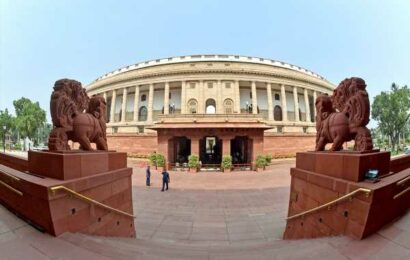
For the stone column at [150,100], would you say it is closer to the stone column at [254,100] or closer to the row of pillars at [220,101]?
the row of pillars at [220,101]

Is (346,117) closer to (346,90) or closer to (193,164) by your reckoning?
(346,90)

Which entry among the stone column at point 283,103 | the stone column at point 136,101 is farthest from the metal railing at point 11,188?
the stone column at point 283,103

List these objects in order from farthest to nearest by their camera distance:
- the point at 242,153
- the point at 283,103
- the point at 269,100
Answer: the point at 283,103 < the point at 269,100 < the point at 242,153

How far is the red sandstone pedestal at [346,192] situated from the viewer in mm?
3549

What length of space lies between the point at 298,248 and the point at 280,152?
2620cm

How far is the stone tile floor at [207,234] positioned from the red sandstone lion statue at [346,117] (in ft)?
5.67

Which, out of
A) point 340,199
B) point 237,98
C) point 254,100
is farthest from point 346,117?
point 254,100

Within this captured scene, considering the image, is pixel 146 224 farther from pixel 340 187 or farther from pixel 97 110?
pixel 340 187

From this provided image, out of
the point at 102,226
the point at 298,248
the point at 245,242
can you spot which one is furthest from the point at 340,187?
the point at 102,226

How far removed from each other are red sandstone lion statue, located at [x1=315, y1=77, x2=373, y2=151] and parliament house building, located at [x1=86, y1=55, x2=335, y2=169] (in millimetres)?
22742

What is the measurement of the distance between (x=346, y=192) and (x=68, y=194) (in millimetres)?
5119

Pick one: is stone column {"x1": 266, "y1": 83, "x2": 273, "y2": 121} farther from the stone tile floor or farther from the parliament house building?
the stone tile floor

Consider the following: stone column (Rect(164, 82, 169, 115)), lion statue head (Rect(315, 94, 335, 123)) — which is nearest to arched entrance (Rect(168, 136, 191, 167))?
stone column (Rect(164, 82, 169, 115))

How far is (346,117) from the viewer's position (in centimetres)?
499
